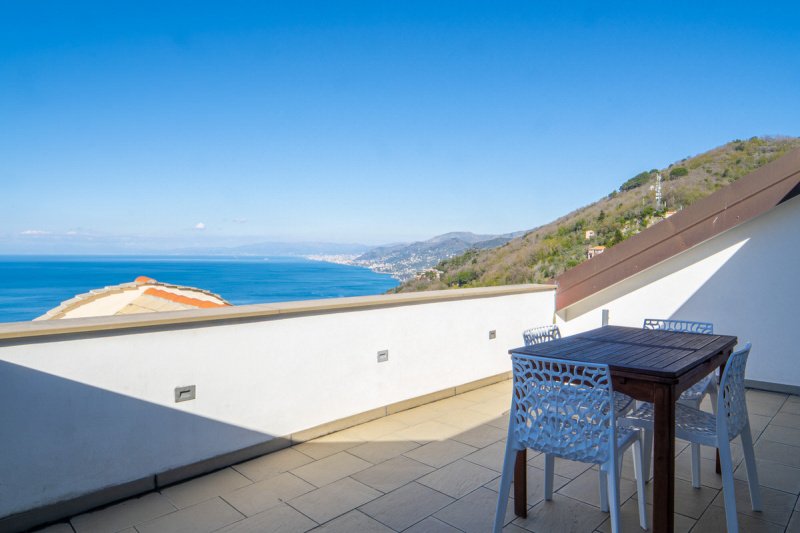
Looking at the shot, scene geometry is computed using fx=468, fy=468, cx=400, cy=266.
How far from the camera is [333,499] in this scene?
2512 millimetres

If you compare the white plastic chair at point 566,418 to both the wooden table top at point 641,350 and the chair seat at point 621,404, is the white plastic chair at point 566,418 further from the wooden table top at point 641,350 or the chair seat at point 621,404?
the chair seat at point 621,404

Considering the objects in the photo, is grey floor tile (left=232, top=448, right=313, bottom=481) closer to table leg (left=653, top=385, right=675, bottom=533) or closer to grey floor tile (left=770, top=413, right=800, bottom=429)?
table leg (left=653, top=385, right=675, bottom=533)

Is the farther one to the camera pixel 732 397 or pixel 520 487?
pixel 520 487

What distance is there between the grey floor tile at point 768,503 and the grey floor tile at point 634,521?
30 cm

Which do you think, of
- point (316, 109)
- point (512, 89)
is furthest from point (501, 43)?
point (316, 109)

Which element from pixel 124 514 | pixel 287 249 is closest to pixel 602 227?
pixel 124 514

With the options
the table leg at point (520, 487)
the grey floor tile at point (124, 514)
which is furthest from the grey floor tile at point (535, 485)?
the grey floor tile at point (124, 514)

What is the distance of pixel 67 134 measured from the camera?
1961cm

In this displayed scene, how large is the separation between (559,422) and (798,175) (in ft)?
12.9

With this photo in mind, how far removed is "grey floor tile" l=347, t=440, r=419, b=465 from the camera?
10.1ft

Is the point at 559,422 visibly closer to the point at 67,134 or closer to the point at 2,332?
the point at 2,332

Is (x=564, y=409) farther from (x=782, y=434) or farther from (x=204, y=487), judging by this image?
(x=782, y=434)

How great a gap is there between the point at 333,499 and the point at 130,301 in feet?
16.2

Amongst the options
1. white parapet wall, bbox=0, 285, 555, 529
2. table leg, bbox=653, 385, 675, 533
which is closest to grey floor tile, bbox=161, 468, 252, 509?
white parapet wall, bbox=0, 285, 555, 529
